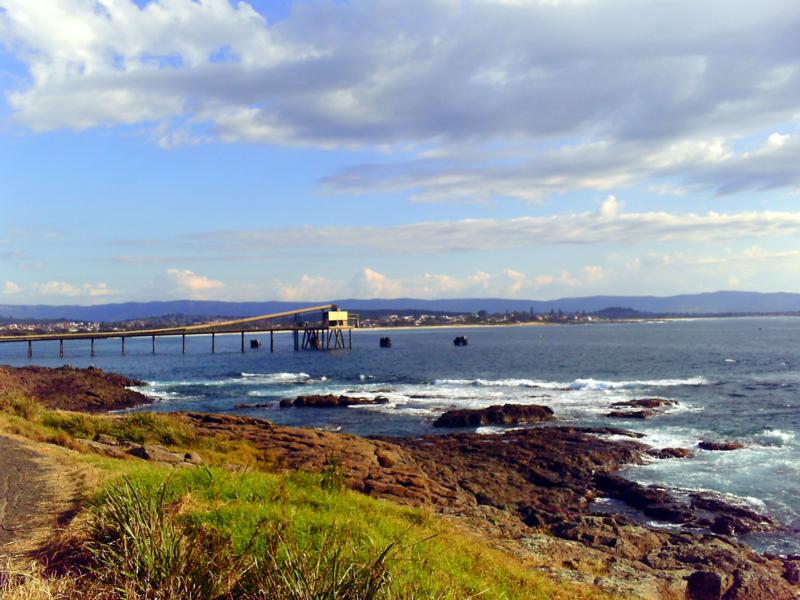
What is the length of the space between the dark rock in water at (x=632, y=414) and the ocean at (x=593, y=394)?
486mm

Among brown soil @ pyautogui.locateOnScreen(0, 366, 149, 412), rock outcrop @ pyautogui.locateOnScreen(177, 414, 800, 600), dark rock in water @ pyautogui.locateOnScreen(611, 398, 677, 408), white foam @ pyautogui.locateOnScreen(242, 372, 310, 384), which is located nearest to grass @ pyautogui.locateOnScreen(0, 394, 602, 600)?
rock outcrop @ pyautogui.locateOnScreen(177, 414, 800, 600)

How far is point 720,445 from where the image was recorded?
1024 inches

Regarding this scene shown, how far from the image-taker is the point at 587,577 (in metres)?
9.77

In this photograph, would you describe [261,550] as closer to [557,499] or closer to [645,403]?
[557,499]

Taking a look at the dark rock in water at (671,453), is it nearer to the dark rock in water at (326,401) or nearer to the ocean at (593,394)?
the ocean at (593,394)

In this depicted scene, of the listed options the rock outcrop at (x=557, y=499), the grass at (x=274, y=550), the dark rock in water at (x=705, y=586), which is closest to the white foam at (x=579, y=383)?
the rock outcrop at (x=557, y=499)

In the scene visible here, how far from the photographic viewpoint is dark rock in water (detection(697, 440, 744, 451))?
84.6ft

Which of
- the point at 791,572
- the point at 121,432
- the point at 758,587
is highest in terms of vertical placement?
the point at 121,432

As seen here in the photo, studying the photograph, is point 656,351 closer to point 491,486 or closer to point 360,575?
point 491,486

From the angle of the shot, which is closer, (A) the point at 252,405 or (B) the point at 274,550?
(B) the point at 274,550

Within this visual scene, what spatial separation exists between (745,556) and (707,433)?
1681 cm

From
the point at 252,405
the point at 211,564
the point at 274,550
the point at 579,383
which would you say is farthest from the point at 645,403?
the point at 211,564

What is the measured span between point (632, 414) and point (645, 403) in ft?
13.0

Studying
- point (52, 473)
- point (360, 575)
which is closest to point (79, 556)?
point (360, 575)
